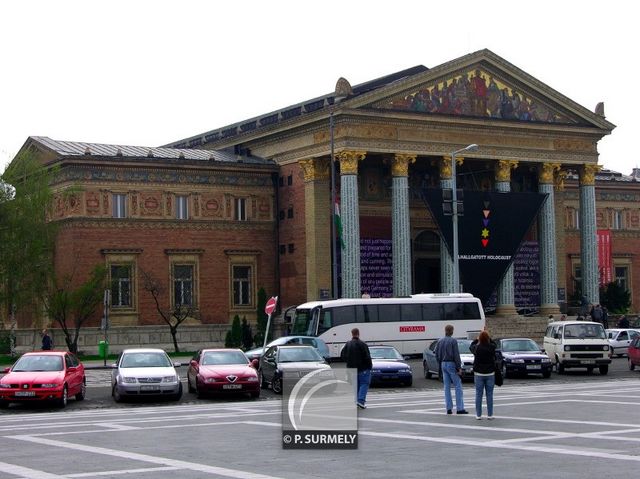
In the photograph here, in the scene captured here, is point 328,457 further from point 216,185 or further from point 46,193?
point 216,185

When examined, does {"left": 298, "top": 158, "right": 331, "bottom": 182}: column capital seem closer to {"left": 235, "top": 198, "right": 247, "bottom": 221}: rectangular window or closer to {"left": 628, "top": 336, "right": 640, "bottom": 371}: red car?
{"left": 235, "top": 198, "right": 247, "bottom": 221}: rectangular window

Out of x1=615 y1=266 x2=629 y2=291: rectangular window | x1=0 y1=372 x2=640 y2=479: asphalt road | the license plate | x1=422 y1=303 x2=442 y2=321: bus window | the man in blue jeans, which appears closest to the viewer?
x1=0 y1=372 x2=640 y2=479: asphalt road

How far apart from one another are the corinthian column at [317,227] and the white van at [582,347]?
22443 mm

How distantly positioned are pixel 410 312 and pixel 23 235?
20.2 m

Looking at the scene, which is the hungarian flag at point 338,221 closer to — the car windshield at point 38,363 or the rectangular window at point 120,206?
the rectangular window at point 120,206

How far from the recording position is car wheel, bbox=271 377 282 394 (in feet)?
116

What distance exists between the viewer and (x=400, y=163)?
6456 cm

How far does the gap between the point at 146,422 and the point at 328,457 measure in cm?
898

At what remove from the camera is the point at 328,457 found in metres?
18.2

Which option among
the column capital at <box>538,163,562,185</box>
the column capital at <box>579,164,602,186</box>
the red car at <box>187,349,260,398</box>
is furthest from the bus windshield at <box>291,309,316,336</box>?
the column capital at <box>579,164,602,186</box>

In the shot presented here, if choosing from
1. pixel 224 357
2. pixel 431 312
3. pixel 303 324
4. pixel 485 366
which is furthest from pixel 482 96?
pixel 485 366

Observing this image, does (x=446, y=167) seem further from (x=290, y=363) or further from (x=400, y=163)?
(x=290, y=363)

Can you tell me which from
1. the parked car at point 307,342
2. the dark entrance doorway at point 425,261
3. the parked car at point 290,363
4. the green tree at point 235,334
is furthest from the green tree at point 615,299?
the parked car at point 290,363

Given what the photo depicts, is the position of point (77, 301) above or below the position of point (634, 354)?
above
